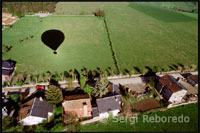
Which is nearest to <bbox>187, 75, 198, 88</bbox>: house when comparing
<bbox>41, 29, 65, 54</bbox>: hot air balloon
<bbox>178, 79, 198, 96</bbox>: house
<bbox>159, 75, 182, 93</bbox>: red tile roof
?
<bbox>178, 79, 198, 96</bbox>: house

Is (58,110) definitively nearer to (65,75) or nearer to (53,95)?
(53,95)

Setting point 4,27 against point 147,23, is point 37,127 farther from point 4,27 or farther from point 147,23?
point 147,23

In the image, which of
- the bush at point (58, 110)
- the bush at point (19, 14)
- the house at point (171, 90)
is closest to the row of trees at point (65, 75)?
the house at point (171, 90)

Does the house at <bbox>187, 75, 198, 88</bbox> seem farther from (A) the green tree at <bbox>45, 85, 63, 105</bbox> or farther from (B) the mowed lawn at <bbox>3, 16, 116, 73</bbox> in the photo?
(A) the green tree at <bbox>45, 85, 63, 105</bbox>

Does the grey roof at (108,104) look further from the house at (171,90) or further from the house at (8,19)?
the house at (8,19)

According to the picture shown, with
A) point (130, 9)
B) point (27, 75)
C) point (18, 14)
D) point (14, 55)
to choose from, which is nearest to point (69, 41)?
point (14, 55)

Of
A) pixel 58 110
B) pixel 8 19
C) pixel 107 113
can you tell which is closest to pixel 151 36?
pixel 107 113

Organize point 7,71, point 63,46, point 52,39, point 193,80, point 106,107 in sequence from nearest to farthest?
1. point 106,107
2. point 7,71
3. point 193,80
4. point 52,39
5. point 63,46
